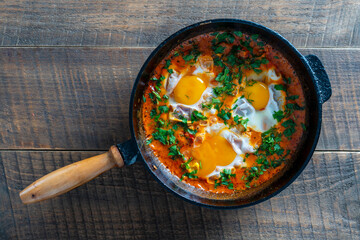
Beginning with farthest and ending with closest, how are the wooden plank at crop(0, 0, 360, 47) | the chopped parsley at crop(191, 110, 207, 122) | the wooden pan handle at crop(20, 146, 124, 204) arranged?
the wooden plank at crop(0, 0, 360, 47), the chopped parsley at crop(191, 110, 207, 122), the wooden pan handle at crop(20, 146, 124, 204)

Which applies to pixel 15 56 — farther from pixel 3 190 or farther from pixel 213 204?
pixel 213 204

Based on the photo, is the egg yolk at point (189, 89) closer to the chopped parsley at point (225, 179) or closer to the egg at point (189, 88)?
the egg at point (189, 88)

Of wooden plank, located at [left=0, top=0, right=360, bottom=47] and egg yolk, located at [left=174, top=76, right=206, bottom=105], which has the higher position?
wooden plank, located at [left=0, top=0, right=360, bottom=47]

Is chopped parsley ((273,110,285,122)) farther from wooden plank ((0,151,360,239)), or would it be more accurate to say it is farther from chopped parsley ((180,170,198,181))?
chopped parsley ((180,170,198,181))

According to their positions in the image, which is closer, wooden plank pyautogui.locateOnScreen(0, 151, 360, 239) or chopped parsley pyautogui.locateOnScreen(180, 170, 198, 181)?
chopped parsley pyautogui.locateOnScreen(180, 170, 198, 181)

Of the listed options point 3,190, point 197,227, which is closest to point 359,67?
point 197,227

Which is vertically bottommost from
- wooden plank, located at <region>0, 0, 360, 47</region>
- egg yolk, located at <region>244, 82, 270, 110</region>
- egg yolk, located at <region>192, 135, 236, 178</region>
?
egg yolk, located at <region>192, 135, 236, 178</region>

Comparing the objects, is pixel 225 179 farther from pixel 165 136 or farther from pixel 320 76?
pixel 320 76

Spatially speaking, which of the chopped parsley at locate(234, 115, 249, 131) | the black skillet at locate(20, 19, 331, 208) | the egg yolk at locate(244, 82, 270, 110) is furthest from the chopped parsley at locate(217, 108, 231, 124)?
the black skillet at locate(20, 19, 331, 208)
